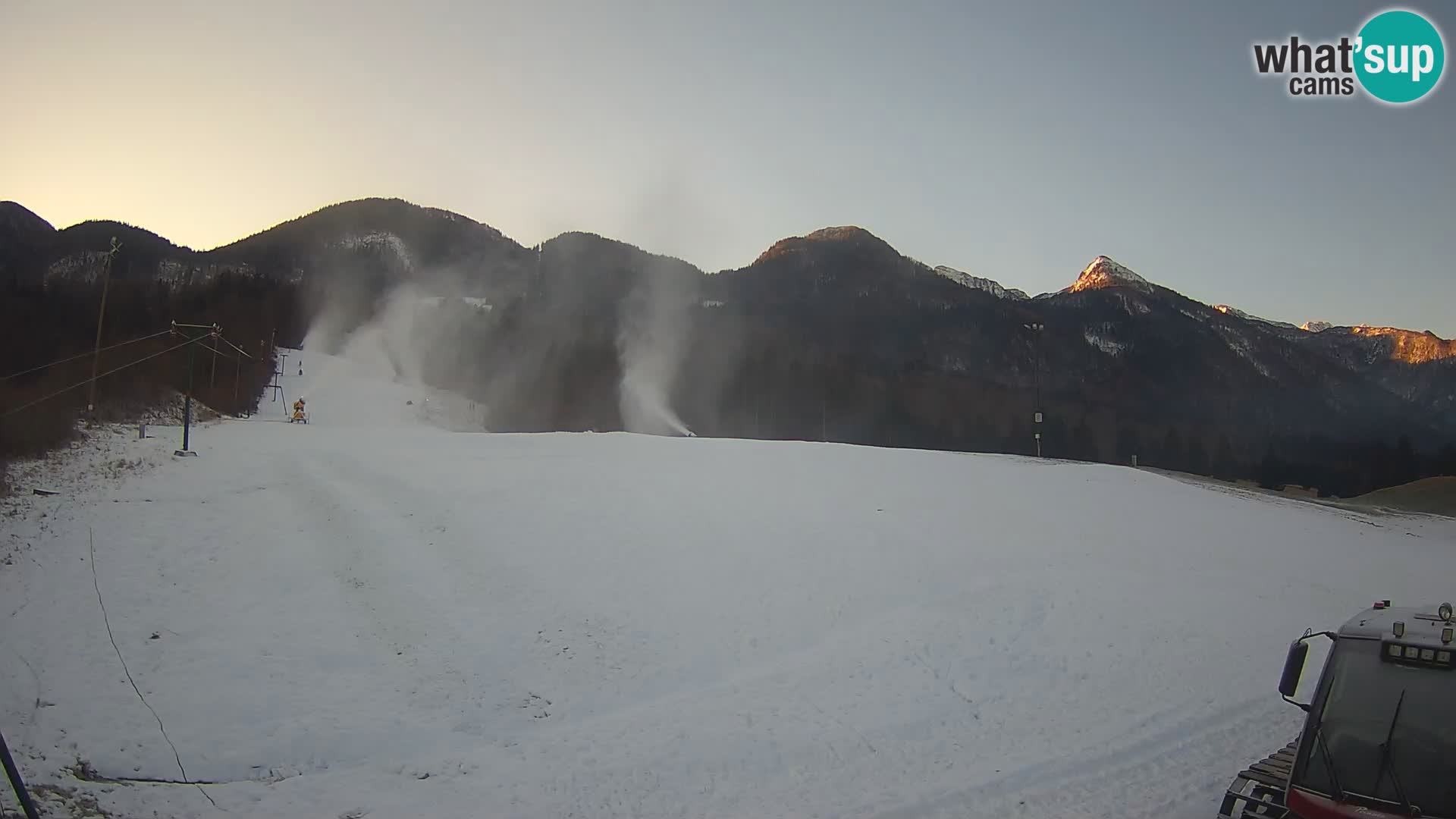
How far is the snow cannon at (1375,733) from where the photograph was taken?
560cm

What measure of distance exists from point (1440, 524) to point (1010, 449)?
47675 millimetres

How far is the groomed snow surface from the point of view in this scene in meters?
8.25

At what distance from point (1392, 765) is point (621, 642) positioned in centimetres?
939

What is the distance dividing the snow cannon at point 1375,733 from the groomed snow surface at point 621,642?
6.27ft

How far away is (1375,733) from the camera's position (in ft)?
19.3

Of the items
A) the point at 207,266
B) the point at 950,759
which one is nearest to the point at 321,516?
the point at 950,759

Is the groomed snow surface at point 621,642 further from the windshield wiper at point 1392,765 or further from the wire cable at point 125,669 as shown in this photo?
the windshield wiper at point 1392,765

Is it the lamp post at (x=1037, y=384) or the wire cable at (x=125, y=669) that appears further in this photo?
the lamp post at (x=1037, y=384)

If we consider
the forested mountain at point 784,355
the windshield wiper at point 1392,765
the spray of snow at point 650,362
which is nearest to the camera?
the windshield wiper at point 1392,765

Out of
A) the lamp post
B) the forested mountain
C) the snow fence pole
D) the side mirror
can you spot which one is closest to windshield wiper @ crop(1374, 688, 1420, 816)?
the side mirror

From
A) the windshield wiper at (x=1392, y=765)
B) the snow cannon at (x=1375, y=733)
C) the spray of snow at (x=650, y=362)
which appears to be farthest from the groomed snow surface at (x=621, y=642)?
the spray of snow at (x=650, y=362)

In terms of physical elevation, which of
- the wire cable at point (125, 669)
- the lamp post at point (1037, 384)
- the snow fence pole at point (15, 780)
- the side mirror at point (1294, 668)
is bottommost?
the wire cable at point (125, 669)

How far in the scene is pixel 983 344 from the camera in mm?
154375

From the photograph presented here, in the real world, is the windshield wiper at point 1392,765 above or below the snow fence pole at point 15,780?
above
